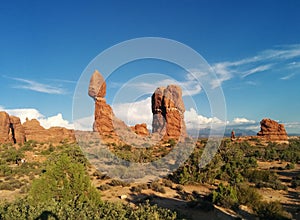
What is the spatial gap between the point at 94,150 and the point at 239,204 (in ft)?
80.1

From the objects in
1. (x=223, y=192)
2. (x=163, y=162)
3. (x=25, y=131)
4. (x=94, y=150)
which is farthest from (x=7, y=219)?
(x=25, y=131)

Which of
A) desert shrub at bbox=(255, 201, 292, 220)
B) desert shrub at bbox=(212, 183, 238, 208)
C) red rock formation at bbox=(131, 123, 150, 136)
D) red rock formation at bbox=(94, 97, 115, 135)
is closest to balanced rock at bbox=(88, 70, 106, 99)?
red rock formation at bbox=(94, 97, 115, 135)

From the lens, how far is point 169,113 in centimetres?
4741

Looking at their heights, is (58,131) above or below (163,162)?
above

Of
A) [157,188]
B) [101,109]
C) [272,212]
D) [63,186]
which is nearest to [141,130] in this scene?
[101,109]

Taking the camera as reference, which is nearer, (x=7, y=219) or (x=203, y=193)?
(x=7, y=219)

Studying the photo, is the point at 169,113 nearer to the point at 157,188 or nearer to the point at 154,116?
the point at 154,116

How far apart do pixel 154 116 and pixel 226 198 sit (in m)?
38.7

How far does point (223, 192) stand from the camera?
43.4 feet

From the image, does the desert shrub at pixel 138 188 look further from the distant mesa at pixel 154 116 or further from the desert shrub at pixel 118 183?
the distant mesa at pixel 154 116

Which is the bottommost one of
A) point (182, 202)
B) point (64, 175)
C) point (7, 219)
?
point (182, 202)

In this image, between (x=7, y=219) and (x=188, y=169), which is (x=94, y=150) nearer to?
(x=188, y=169)

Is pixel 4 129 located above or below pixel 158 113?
below

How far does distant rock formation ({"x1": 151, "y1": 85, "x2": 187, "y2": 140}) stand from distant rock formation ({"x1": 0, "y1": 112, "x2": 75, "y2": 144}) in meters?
17.6
